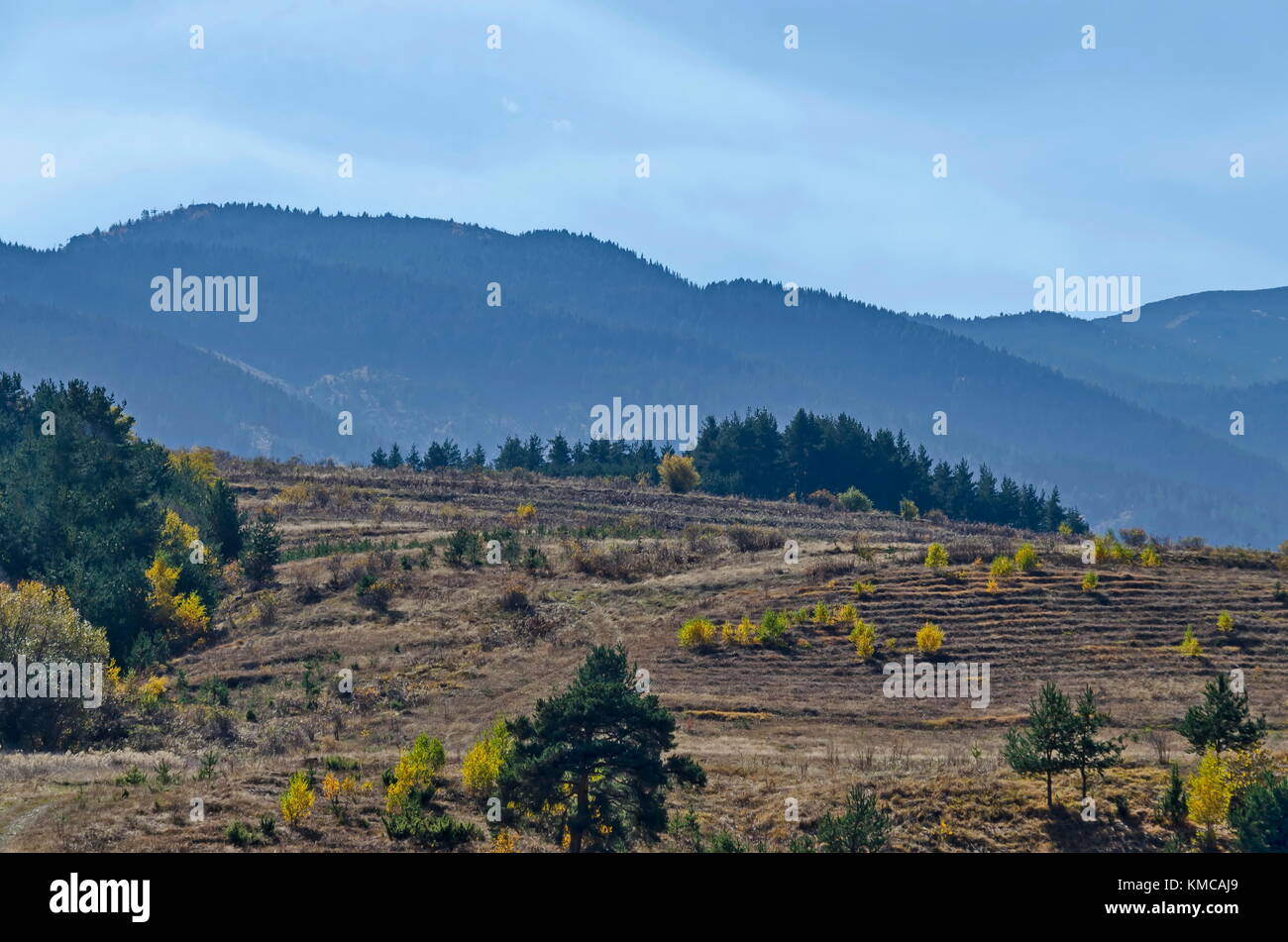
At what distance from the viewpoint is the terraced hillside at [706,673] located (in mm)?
26188

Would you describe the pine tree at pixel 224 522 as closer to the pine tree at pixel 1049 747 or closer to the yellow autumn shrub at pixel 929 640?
the yellow autumn shrub at pixel 929 640

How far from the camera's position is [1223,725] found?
2756cm

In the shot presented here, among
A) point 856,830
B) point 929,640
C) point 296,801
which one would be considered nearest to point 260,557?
point 929,640

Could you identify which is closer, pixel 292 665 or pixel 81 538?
pixel 292 665

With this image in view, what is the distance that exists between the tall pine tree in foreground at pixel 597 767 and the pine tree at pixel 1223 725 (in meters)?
12.0

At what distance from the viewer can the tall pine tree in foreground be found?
23453 millimetres

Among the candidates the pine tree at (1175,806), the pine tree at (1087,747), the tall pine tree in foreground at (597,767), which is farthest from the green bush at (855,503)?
the tall pine tree in foreground at (597,767)

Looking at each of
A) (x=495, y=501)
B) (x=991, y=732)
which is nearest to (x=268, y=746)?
(x=991, y=732)

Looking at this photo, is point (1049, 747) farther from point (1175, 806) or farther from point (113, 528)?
point (113, 528)

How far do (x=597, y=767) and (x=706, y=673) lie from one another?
18.5 metres

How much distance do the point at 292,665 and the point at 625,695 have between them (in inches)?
891

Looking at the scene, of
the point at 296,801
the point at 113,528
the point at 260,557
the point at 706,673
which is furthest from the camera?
the point at 260,557
